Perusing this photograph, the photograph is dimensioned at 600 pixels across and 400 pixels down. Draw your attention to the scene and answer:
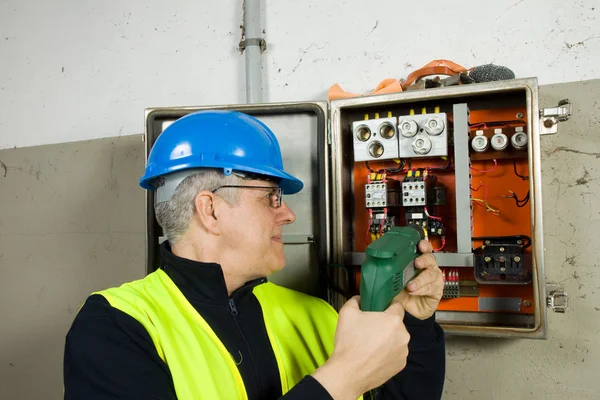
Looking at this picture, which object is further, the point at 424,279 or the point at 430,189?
the point at 430,189

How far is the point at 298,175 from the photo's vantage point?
149 cm

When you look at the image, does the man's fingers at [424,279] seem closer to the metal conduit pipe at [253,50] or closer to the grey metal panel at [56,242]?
the metal conduit pipe at [253,50]

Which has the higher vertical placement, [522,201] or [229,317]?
[522,201]

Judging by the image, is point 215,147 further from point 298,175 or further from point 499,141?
point 499,141

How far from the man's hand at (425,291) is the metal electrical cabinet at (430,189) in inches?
10.7

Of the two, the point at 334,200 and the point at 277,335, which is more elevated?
the point at 334,200

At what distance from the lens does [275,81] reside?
1.78m

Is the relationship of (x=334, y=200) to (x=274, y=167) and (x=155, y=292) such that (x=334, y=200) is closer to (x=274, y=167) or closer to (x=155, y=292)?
(x=274, y=167)

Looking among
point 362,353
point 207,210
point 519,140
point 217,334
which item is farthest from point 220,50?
point 362,353

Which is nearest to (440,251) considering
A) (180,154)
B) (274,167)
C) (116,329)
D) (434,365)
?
(434,365)

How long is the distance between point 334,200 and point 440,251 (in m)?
0.35

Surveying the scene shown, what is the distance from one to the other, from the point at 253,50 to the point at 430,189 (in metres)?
0.82

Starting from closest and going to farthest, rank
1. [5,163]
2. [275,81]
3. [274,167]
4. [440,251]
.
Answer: [274,167] → [440,251] → [275,81] → [5,163]

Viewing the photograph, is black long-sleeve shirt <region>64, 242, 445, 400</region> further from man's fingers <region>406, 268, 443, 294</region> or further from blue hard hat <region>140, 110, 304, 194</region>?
blue hard hat <region>140, 110, 304, 194</region>
